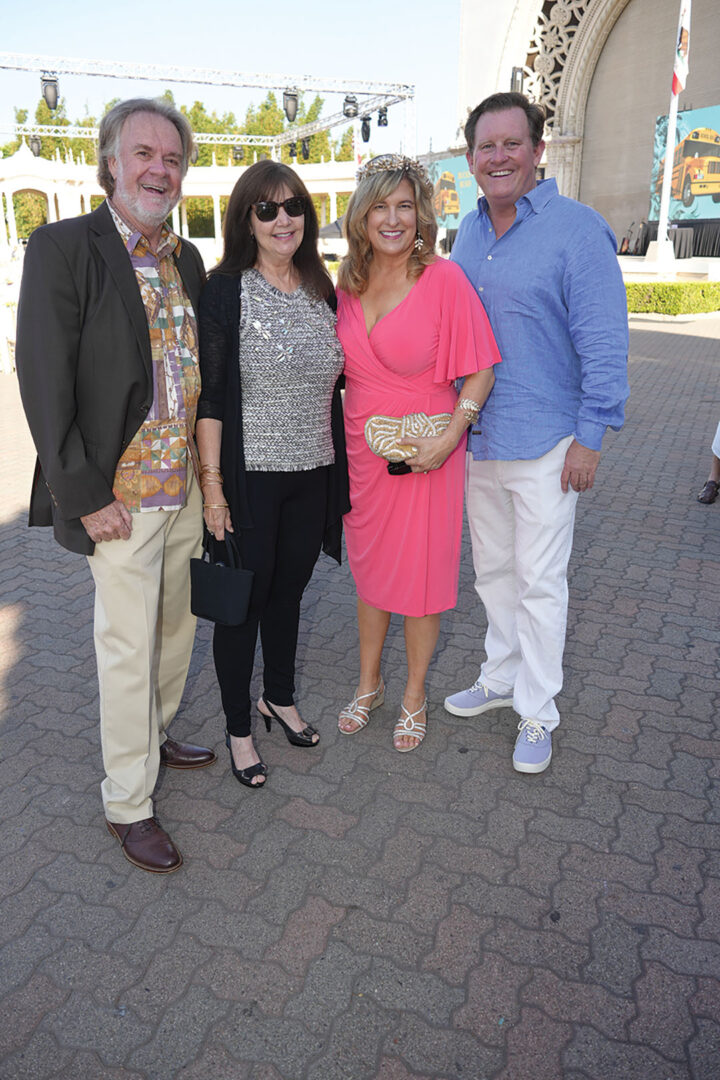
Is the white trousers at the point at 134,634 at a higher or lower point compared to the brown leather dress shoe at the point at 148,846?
higher

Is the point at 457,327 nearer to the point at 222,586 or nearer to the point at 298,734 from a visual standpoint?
the point at 222,586

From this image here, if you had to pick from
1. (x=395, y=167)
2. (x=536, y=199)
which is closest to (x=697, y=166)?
(x=536, y=199)

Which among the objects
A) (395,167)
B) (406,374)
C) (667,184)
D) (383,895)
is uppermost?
(667,184)

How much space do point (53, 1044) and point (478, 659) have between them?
2.49 metres

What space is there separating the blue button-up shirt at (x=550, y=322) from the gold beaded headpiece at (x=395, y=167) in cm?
34

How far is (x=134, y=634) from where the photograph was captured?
2.42m

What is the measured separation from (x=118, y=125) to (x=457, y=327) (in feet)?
3.93

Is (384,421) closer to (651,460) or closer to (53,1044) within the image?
(53,1044)

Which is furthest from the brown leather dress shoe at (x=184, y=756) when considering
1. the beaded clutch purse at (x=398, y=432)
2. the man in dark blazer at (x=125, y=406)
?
the beaded clutch purse at (x=398, y=432)

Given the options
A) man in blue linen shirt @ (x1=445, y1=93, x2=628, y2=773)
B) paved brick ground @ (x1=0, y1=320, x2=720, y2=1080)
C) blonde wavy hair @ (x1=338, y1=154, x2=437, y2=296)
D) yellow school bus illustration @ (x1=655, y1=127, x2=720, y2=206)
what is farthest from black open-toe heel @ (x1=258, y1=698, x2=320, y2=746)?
yellow school bus illustration @ (x1=655, y1=127, x2=720, y2=206)

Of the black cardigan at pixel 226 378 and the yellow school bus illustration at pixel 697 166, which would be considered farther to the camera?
the yellow school bus illustration at pixel 697 166

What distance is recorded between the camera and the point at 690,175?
2505 cm

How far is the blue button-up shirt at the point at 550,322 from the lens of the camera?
104 inches

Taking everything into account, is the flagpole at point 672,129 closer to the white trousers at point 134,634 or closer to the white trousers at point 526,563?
the white trousers at point 526,563
